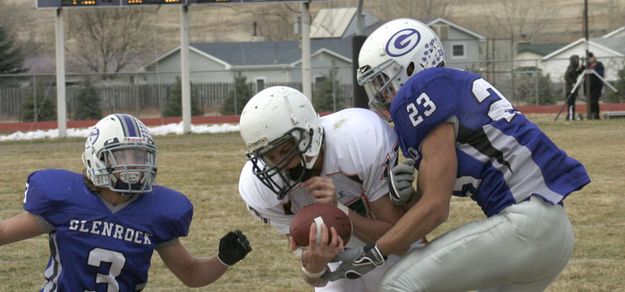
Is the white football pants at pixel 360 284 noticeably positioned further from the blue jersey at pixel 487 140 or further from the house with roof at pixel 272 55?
the house with roof at pixel 272 55

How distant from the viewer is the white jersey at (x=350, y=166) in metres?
4.22

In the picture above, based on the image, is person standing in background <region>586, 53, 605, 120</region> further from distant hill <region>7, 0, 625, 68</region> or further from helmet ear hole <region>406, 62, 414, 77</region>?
distant hill <region>7, 0, 625, 68</region>

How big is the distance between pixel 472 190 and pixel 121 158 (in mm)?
1335

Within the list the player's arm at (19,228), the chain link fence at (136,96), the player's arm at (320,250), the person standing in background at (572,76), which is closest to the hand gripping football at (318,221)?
the player's arm at (320,250)

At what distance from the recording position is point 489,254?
389cm

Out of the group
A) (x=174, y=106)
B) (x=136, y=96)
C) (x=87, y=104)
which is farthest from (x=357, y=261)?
(x=87, y=104)

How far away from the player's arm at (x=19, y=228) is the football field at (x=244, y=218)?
9.69ft

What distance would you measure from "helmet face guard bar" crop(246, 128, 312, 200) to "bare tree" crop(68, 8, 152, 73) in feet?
184

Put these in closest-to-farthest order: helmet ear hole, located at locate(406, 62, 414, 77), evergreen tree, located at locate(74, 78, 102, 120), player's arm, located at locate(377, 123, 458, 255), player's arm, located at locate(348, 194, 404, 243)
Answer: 1. player's arm, located at locate(377, 123, 458, 255)
2. player's arm, located at locate(348, 194, 404, 243)
3. helmet ear hole, located at locate(406, 62, 414, 77)
4. evergreen tree, located at locate(74, 78, 102, 120)

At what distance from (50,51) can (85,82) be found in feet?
144

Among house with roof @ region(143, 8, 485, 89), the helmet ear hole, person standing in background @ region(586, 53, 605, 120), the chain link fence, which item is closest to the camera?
the helmet ear hole

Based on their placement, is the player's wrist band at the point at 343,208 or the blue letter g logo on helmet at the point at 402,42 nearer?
the player's wrist band at the point at 343,208

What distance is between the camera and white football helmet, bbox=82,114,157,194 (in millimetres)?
4215

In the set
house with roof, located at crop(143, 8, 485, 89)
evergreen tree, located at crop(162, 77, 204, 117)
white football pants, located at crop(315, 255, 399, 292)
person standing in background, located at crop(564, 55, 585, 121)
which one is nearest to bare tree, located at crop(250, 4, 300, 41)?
house with roof, located at crop(143, 8, 485, 89)
